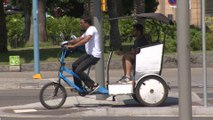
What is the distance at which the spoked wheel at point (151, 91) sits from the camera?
1038cm

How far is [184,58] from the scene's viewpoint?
3.91m

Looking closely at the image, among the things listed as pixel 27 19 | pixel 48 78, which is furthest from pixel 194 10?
pixel 48 78

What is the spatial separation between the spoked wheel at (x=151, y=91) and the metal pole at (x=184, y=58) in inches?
252

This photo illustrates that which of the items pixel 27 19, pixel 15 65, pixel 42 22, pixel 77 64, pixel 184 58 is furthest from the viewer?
pixel 27 19

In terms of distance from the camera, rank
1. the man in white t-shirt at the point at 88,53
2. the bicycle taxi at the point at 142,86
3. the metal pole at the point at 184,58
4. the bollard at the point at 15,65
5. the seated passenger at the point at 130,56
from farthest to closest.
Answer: the bollard at the point at 15,65 < the seated passenger at the point at 130,56 < the bicycle taxi at the point at 142,86 < the man in white t-shirt at the point at 88,53 < the metal pole at the point at 184,58

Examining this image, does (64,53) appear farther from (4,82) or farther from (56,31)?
(56,31)

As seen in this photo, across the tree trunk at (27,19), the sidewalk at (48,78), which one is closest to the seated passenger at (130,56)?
the sidewalk at (48,78)

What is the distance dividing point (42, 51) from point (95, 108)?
13.9m

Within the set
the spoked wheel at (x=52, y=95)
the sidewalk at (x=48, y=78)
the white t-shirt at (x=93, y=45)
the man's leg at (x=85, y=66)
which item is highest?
the white t-shirt at (x=93, y=45)

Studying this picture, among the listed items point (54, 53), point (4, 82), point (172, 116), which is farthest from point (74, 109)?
point (54, 53)

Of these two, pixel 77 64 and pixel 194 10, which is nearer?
pixel 77 64

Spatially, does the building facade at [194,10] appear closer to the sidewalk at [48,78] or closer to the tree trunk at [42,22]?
the tree trunk at [42,22]

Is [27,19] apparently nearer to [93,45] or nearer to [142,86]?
[93,45]

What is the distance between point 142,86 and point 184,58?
6495 mm
